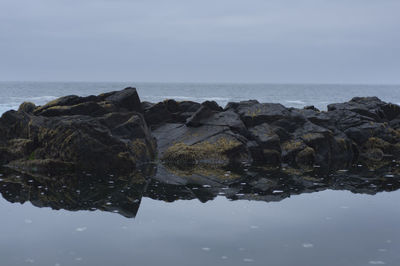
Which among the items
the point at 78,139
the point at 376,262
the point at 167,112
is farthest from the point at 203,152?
the point at 376,262

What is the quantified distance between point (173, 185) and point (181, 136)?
6.99m

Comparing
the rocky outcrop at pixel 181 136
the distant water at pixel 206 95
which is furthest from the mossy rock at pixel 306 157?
the distant water at pixel 206 95

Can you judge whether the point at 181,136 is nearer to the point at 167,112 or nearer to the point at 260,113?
the point at 167,112

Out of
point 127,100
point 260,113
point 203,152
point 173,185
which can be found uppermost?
point 127,100

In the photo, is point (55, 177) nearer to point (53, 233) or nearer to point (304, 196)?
point (53, 233)

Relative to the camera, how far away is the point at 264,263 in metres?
8.29

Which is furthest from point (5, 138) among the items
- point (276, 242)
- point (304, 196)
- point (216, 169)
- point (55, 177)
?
point (276, 242)

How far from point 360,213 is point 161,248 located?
6.03 metres

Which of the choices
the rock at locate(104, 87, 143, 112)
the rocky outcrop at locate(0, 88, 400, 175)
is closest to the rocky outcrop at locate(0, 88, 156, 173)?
the rocky outcrop at locate(0, 88, 400, 175)

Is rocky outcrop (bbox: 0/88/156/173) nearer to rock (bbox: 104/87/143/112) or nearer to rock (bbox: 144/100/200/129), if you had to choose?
rock (bbox: 104/87/143/112)

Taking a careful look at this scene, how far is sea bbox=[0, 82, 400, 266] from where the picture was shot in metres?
8.63

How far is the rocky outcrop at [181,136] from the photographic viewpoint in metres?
18.3

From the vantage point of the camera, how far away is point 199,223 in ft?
35.7

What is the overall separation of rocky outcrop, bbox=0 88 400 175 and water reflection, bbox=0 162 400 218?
4.46 ft
